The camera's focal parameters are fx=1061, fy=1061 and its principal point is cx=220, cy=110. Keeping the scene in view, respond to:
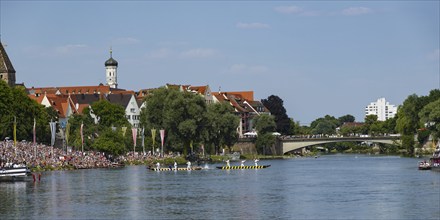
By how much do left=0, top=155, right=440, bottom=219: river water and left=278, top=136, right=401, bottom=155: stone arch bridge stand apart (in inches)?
2745

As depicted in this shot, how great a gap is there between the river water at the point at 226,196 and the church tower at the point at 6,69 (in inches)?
2439

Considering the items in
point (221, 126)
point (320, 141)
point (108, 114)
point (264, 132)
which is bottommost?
point (320, 141)

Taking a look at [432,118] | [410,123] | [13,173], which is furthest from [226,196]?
[410,123]

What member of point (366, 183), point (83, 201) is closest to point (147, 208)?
point (83, 201)

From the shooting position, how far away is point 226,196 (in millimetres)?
82188

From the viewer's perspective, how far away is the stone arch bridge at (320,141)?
18538 centimetres

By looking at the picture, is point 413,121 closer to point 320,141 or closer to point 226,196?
point 320,141

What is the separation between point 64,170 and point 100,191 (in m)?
37.2

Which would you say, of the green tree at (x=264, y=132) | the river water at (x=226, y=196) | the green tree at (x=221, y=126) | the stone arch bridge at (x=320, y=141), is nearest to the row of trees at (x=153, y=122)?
the green tree at (x=221, y=126)

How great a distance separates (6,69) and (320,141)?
57463 mm

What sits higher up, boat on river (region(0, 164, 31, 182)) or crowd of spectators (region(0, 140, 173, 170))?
crowd of spectators (region(0, 140, 173, 170))

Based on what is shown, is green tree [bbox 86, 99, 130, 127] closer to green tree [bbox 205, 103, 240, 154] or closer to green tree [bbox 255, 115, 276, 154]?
green tree [bbox 205, 103, 240, 154]

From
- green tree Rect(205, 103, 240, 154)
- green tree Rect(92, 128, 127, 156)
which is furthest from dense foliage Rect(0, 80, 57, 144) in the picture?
green tree Rect(205, 103, 240, 154)

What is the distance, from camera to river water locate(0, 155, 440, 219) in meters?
68.6
